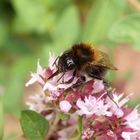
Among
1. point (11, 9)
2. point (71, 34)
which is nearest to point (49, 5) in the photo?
point (11, 9)

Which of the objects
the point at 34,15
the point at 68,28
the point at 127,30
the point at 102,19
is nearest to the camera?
the point at 127,30

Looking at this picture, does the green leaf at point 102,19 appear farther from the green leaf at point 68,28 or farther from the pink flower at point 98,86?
the pink flower at point 98,86

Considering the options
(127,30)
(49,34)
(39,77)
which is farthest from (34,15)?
(39,77)

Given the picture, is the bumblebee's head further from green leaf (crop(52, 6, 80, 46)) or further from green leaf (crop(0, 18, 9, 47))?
green leaf (crop(0, 18, 9, 47))

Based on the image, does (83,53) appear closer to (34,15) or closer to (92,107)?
(92,107)

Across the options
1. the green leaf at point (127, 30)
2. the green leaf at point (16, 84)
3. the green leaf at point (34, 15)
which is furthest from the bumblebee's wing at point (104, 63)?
the green leaf at point (34, 15)

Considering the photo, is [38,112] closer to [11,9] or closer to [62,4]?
[62,4]
